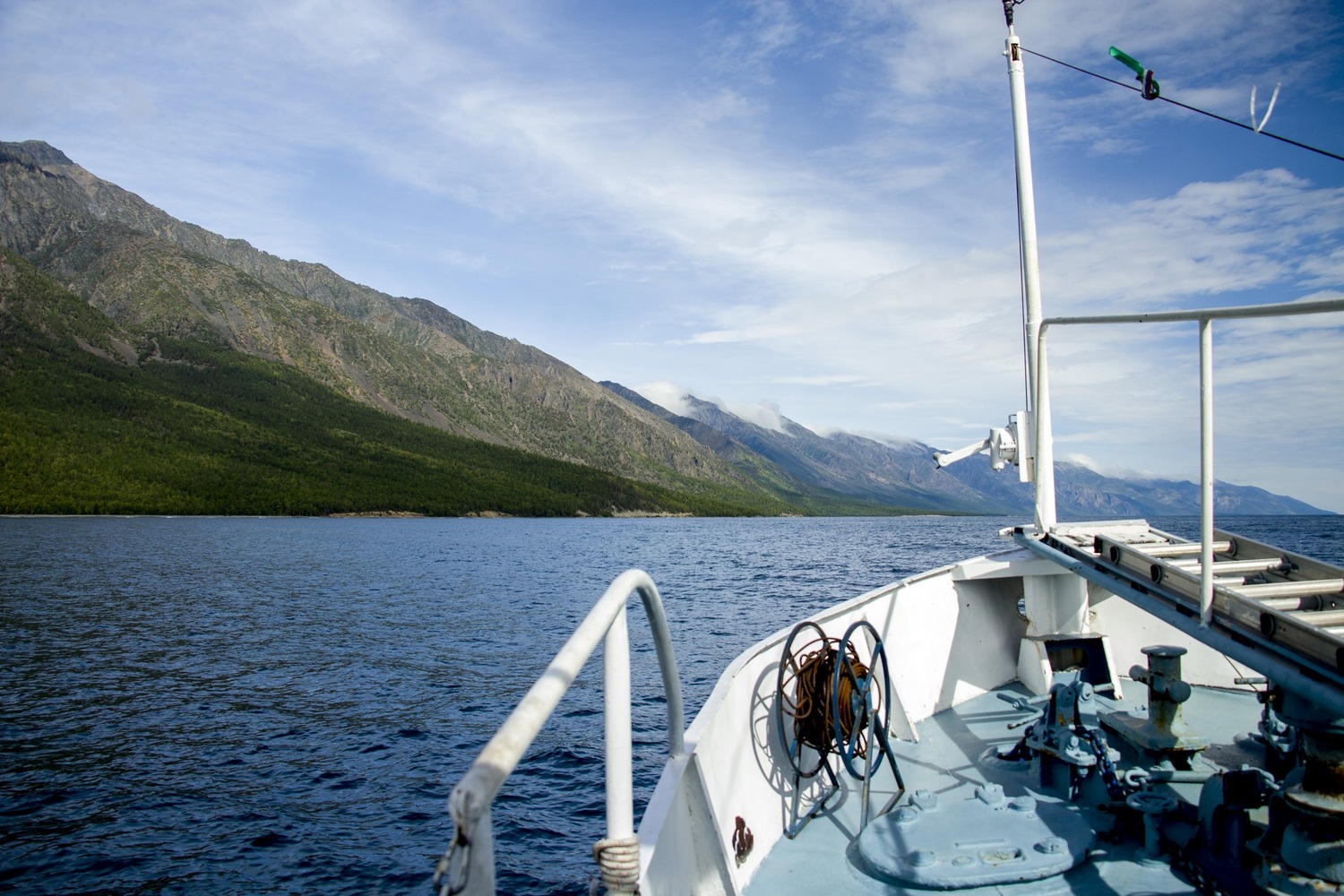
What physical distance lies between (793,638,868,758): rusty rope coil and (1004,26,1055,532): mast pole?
102 inches

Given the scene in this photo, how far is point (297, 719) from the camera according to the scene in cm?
1966

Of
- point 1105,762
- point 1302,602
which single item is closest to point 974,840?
point 1105,762

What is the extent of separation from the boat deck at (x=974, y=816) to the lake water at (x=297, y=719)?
641 cm

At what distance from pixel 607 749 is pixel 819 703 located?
4366 mm

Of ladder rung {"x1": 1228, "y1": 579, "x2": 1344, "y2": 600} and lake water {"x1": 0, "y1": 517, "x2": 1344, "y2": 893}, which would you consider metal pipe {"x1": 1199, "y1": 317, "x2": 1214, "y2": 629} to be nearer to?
ladder rung {"x1": 1228, "y1": 579, "x2": 1344, "y2": 600}

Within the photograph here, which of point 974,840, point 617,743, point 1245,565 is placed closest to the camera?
point 617,743

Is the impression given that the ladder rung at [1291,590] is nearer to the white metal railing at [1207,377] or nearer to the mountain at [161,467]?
the white metal railing at [1207,377]

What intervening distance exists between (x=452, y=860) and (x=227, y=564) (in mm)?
67085

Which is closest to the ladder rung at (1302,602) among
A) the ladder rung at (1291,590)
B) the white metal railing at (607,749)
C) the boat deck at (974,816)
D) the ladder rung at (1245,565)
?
the ladder rung at (1291,590)

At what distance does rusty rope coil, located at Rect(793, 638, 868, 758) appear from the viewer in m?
6.24

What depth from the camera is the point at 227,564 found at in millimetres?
59812

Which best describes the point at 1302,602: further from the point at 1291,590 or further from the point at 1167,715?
the point at 1167,715

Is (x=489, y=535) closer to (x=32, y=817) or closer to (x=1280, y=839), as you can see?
(x=32, y=817)

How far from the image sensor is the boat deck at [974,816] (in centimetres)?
500
